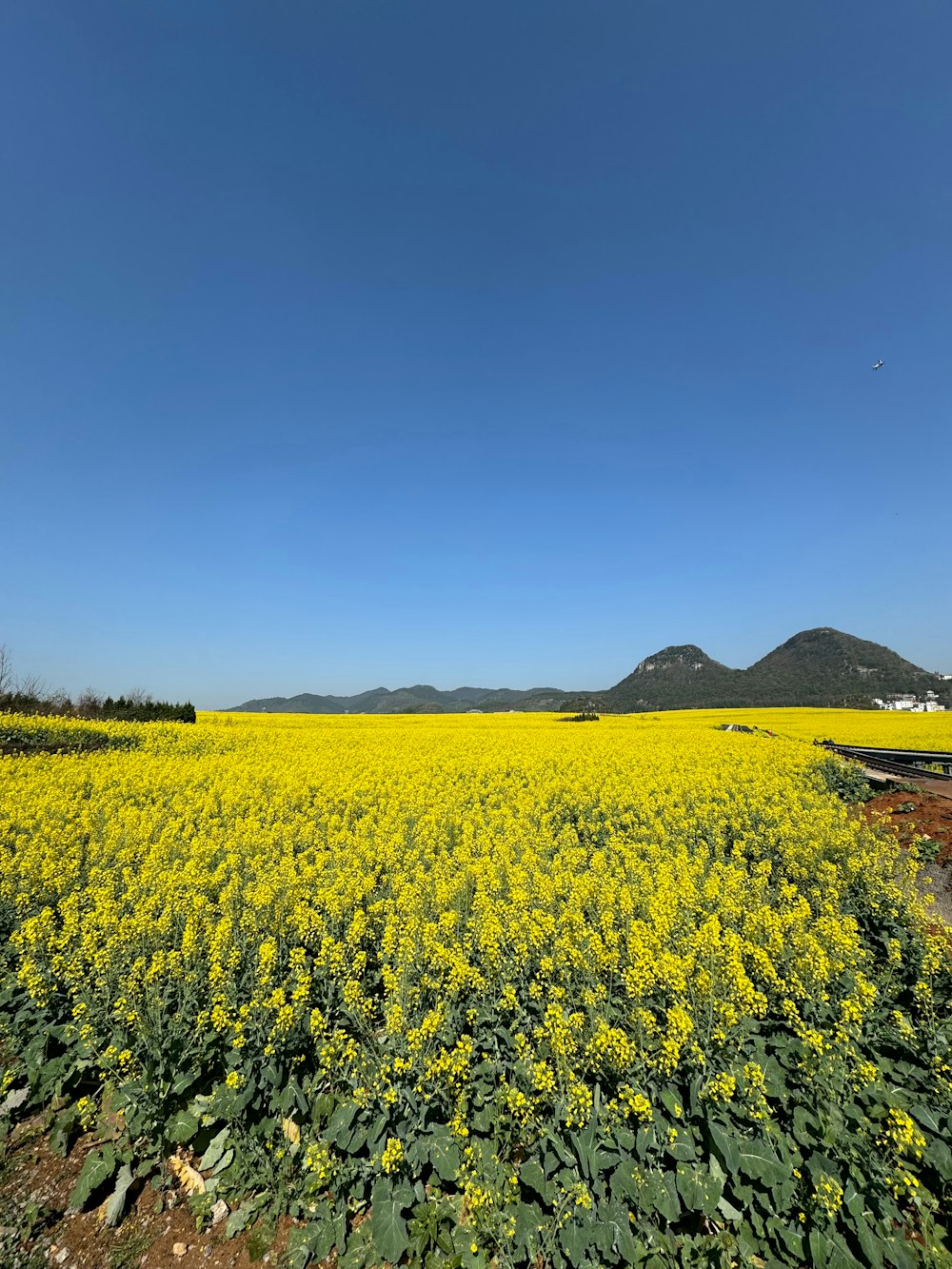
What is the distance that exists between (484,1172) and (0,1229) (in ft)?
10.6

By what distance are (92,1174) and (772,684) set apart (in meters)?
93.5

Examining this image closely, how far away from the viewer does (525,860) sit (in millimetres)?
7359

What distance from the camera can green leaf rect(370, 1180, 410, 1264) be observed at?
9.73 feet

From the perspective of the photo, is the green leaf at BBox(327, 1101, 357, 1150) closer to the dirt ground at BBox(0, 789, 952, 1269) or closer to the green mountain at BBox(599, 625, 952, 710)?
the dirt ground at BBox(0, 789, 952, 1269)

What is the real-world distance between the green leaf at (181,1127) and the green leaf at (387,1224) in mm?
1412

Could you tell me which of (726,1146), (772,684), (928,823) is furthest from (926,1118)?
(772,684)

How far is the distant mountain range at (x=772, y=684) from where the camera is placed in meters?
72.5

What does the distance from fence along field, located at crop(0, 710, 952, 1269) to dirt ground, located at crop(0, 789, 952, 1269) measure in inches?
4.2

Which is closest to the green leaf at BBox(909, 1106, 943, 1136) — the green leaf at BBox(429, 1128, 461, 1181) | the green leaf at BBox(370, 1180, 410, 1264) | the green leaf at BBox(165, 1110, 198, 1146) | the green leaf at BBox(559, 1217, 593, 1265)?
the green leaf at BBox(559, 1217, 593, 1265)

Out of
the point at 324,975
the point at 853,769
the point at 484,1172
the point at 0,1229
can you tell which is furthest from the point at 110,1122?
the point at 853,769

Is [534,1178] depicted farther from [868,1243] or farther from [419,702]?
[419,702]

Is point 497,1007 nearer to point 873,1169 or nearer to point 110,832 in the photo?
point 873,1169

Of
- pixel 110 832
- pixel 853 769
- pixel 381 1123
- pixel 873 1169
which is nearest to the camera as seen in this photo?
pixel 873 1169

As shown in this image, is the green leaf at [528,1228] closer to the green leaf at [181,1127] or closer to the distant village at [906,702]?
the green leaf at [181,1127]
